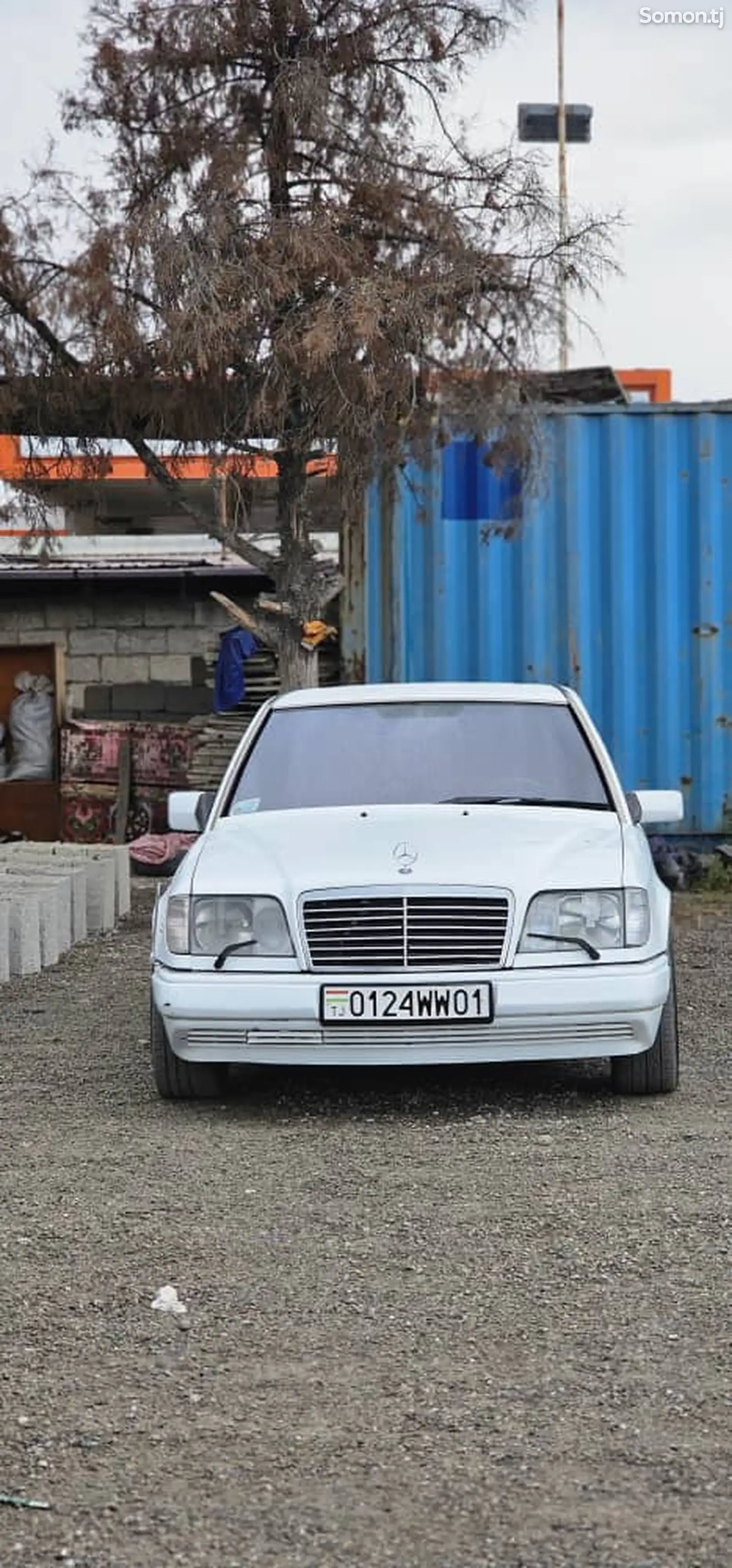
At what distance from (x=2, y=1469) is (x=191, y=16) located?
938cm

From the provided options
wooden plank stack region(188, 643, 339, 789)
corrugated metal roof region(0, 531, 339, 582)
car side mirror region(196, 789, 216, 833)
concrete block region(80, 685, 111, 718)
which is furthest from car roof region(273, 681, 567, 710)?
concrete block region(80, 685, 111, 718)

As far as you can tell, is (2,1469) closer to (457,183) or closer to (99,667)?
(457,183)

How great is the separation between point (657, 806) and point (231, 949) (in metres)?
1.78

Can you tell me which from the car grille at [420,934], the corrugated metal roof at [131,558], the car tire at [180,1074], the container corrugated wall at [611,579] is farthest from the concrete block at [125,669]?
the car grille at [420,934]

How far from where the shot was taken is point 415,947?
20.6ft

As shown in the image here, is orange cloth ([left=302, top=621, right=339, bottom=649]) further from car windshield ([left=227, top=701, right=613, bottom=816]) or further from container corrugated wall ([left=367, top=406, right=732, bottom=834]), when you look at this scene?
car windshield ([left=227, top=701, right=613, bottom=816])

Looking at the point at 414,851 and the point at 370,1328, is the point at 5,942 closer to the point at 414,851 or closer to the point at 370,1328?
the point at 414,851

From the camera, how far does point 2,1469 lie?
3.46 metres

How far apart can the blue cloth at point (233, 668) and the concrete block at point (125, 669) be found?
223 cm

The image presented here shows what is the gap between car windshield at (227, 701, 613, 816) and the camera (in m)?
7.22

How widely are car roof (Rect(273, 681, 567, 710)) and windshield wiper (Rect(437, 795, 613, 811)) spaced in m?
0.62

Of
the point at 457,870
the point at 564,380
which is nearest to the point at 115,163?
the point at 564,380

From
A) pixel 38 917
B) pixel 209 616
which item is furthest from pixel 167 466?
pixel 209 616

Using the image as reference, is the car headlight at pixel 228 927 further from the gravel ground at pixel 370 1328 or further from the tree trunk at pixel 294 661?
the tree trunk at pixel 294 661
